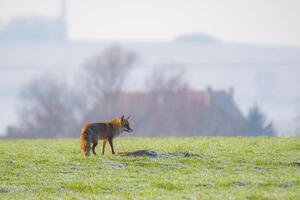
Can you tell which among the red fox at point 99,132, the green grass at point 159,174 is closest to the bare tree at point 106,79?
the red fox at point 99,132

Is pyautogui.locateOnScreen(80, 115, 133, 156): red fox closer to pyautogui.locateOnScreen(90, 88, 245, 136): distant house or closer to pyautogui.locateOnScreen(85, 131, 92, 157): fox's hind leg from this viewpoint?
pyautogui.locateOnScreen(85, 131, 92, 157): fox's hind leg

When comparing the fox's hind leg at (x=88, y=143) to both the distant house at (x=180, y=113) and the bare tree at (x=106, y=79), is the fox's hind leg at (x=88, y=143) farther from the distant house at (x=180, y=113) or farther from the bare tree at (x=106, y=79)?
the bare tree at (x=106, y=79)

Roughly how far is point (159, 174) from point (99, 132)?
190 inches

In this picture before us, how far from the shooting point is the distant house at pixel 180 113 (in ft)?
449

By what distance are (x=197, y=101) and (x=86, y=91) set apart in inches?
681

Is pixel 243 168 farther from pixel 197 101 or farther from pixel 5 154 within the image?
pixel 197 101

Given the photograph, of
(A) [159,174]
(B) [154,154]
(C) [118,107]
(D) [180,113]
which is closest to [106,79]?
(C) [118,107]

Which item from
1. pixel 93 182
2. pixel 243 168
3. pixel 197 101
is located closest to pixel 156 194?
pixel 93 182

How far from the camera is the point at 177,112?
145250mm

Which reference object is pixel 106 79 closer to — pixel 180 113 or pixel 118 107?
pixel 118 107

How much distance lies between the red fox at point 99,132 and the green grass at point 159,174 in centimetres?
48

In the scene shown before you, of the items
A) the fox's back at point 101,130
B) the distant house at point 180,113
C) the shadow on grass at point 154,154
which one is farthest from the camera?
the distant house at point 180,113

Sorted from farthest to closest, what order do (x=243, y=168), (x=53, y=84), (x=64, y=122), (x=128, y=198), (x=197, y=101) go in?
1. (x=53, y=84)
2. (x=197, y=101)
3. (x=64, y=122)
4. (x=243, y=168)
5. (x=128, y=198)

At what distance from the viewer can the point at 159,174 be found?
92.2ft
